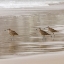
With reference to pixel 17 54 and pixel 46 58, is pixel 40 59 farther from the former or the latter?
Result: pixel 17 54

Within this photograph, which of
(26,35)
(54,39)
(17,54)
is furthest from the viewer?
(26,35)

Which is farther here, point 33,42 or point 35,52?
point 33,42

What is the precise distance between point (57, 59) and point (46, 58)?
31 centimetres

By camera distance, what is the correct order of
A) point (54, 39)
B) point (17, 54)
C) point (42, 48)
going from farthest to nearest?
point (54, 39), point (42, 48), point (17, 54)

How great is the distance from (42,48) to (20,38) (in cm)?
174

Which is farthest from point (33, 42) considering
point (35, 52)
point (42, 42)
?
point (35, 52)

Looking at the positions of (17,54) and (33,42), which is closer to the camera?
(17,54)

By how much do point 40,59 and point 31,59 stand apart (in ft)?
0.68

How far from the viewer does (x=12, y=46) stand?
7.85 meters

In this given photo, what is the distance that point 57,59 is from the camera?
19.7ft

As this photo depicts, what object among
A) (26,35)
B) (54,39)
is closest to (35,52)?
(54,39)

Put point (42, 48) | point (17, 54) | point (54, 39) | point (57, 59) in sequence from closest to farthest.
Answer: point (57, 59) → point (17, 54) → point (42, 48) → point (54, 39)

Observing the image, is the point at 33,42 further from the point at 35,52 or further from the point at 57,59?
the point at 57,59

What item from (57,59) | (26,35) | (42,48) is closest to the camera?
(57,59)
